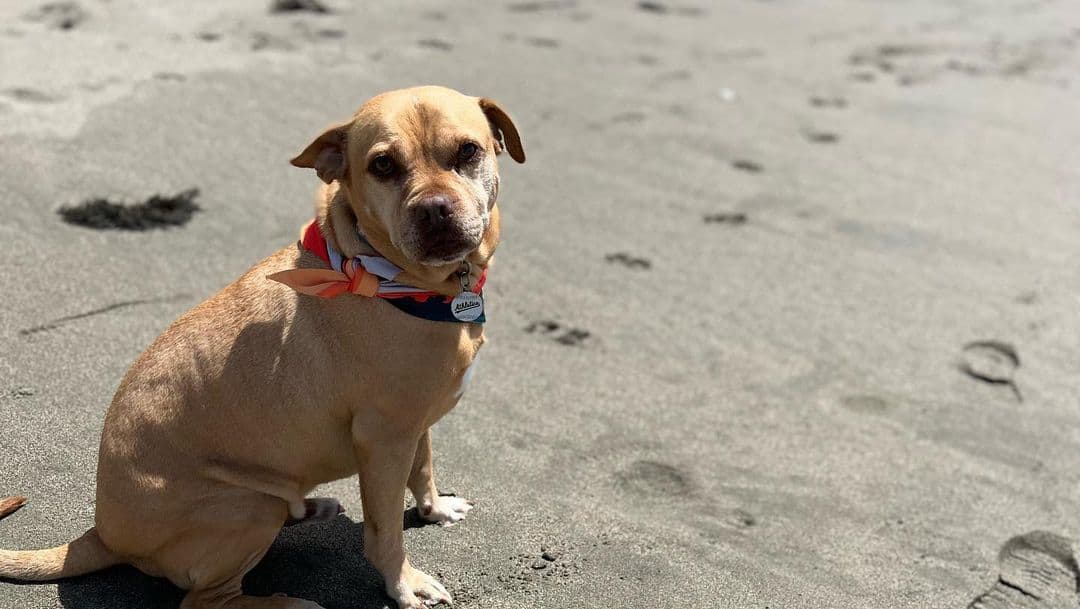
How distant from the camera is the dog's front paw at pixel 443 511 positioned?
394 cm

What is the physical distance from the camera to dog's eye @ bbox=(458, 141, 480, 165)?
3391 mm

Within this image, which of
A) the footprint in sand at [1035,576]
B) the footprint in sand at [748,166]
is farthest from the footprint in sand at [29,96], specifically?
the footprint in sand at [1035,576]

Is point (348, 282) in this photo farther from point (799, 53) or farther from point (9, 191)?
point (799, 53)

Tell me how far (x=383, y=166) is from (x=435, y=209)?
293mm

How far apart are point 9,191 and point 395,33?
4.41 m

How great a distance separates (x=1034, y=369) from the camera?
560cm

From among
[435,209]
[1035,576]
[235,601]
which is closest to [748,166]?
[1035,576]

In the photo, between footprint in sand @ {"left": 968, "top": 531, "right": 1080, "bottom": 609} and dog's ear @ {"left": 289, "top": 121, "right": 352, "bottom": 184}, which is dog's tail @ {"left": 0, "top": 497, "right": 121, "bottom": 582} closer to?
dog's ear @ {"left": 289, "top": 121, "right": 352, "bottom": 184}

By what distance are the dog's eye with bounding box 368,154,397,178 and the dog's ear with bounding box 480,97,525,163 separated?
19.8 inches

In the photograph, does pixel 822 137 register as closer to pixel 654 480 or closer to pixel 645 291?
pixel 645 291

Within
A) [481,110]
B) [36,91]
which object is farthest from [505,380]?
[36,91]

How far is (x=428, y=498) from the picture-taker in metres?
3.93

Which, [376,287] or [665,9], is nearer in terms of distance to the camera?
[376,287]

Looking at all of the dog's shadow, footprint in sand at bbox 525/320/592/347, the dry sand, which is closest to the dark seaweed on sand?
the dry sand
